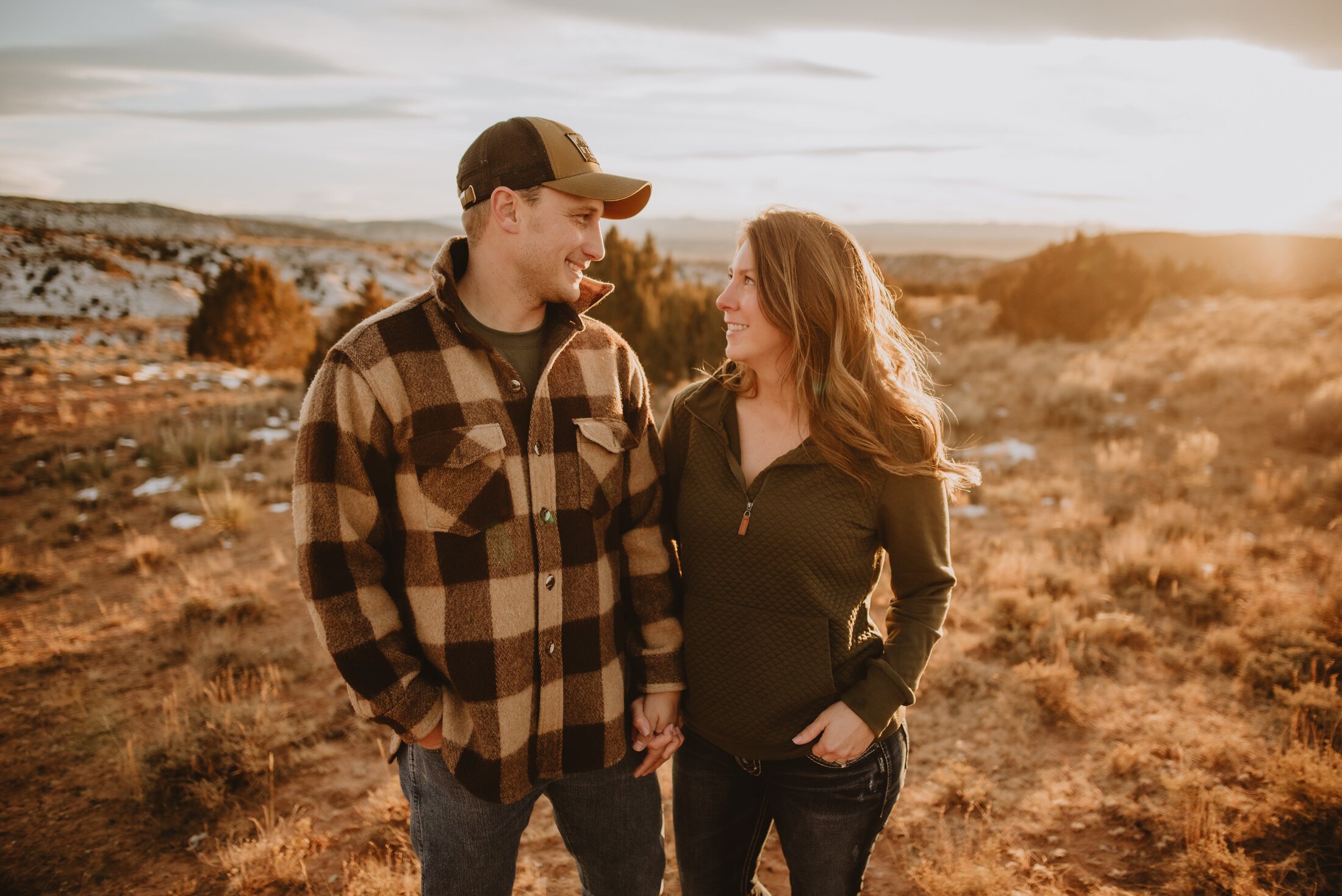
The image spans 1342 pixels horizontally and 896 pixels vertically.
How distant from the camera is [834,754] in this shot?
175 centimetres

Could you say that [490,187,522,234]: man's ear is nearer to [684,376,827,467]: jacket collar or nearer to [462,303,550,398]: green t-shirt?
[462,303,550,398]: green t-shirt

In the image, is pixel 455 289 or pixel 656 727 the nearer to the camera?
pixel 455 289

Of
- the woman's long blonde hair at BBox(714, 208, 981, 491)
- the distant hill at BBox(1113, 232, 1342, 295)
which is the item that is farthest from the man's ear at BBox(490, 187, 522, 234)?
the distant hill at BBox(1113, 232, 1342, 295)

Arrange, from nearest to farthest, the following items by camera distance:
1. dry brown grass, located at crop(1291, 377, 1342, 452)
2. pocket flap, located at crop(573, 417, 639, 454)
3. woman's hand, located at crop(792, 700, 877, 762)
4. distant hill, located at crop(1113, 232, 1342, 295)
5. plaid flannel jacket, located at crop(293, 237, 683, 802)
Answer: plaid flannel jacket, located at crop(293, 237, 683, 802) < woman's hand, located at crop(792, 700, 877, 762) < pocket flap, located at crop(573, 417, 639, 454) < dry brown grass, located at crop(1291, 377, 1342, 452) < distant hill, located at crop(1113, 232, 1342, 295)

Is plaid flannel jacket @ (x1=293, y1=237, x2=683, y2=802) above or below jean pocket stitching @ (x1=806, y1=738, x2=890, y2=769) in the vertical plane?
above

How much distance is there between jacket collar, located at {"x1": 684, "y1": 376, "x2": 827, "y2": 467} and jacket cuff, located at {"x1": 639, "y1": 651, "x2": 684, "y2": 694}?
0.65 meters

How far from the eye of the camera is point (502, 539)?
175 centimetres

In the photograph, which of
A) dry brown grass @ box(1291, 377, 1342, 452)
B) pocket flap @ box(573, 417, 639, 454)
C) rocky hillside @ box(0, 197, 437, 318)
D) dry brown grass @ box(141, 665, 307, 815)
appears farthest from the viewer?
Answer: rocky hillside @ box(0, 197, 437, 318)

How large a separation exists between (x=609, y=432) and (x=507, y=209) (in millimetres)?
678

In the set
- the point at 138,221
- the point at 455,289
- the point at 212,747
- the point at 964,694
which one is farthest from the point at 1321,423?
the point at 138,221

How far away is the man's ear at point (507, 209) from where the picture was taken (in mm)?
1811

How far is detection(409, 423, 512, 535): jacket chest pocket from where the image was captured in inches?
66.4

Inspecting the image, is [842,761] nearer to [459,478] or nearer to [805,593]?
[805,593]

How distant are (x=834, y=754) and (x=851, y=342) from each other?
1149 mm
